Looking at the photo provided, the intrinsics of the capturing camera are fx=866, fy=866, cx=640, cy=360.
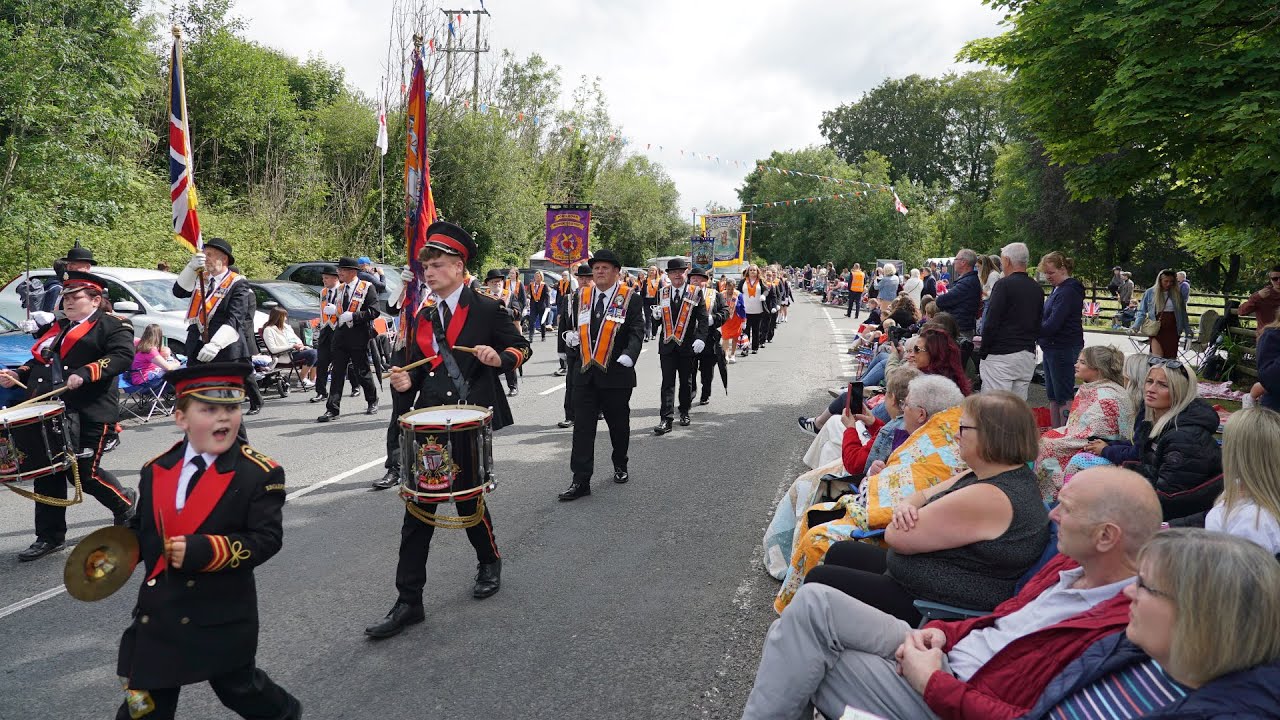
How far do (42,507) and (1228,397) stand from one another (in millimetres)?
12593

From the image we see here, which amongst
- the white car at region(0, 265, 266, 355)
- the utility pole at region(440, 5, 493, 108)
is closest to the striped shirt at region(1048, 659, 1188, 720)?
the white car at region(0, 265, 266, 355)

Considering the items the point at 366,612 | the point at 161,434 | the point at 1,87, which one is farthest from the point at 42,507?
the point at 1,87

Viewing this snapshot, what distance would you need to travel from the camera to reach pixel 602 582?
521 cm

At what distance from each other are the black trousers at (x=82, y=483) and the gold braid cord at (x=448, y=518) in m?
2.60

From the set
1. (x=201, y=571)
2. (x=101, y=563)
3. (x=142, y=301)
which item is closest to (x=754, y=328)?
(x=142, y=301)

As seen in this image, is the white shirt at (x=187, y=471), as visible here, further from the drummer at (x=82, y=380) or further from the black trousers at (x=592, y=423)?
the black trousers at (x=592, y=423)

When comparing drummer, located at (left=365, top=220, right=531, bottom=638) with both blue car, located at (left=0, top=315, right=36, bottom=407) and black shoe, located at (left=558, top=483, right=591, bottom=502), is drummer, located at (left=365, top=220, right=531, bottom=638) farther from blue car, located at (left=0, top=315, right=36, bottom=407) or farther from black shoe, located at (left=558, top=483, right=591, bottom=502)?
blue car, located at (left=0, top=315, right=36, bottom=407)

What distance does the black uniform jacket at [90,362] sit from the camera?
18.6ft

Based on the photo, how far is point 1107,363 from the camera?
598 cm

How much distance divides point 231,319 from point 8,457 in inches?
108

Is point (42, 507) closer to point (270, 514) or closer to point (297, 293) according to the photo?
point (270, 514)

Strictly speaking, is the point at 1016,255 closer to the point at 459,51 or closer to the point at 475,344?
the point at 475,344

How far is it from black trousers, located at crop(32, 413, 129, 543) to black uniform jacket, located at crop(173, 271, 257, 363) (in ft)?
6.31

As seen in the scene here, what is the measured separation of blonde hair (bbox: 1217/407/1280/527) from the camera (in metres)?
3.35
